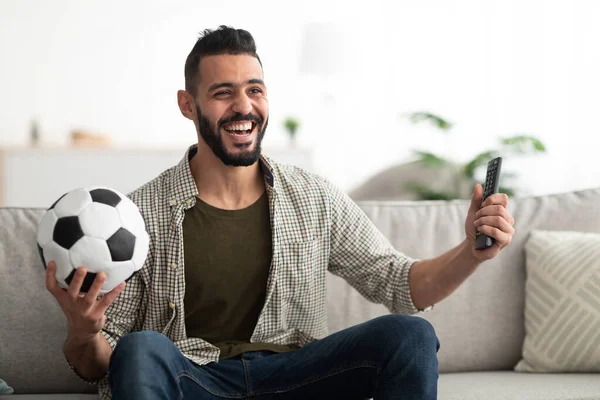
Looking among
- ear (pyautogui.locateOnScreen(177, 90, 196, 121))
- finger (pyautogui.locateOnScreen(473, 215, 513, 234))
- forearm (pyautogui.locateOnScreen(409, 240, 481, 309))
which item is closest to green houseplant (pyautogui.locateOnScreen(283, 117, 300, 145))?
ear (pyautogui.locateOnScreen(177, 90, 196, 121))

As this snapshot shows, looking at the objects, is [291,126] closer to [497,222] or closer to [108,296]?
[497,222]

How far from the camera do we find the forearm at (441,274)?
1714mm

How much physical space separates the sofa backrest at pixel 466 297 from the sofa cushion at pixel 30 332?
0.69m

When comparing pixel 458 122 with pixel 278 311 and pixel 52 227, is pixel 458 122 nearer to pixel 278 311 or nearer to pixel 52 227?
pixel 278 311

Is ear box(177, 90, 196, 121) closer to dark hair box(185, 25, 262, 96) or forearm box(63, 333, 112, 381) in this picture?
dark hair box(185, 25, 262, 96)

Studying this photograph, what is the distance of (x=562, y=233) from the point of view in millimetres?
2074

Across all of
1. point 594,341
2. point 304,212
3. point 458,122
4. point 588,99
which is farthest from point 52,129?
point 594,341

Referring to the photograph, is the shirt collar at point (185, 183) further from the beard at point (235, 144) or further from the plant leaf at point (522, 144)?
the plant leaf at point (522, 144)

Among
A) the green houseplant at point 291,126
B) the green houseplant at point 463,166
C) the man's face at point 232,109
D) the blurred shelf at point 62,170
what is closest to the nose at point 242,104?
the man's face at point 232,109

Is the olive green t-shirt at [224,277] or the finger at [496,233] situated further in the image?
the olive green t-shirt at [224,277]

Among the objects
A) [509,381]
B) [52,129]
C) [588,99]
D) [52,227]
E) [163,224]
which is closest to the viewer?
[52,227]

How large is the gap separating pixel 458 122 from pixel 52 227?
160 inches

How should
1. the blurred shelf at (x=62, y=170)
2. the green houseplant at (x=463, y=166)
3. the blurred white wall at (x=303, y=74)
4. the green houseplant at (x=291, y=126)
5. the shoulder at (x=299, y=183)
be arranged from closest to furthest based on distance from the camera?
the shoulder at (x=299, y=183) → the green houseplant at (x=463, y=166) → the blurred shelf at (x=62, y=170) → the green houseplant at (x=291, y=126) → the blurred white wall at (x=303, y=74)

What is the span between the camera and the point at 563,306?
1939mm
